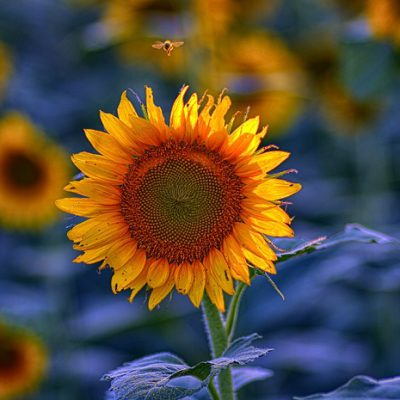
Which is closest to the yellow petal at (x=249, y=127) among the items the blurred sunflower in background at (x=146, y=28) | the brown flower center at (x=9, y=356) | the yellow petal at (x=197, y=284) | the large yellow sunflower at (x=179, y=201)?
the large yellow sunflower at (x=179, y=201)

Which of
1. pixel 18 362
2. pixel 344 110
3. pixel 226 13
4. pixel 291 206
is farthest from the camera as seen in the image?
pixel 226 13

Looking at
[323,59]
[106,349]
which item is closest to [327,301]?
[106,349]

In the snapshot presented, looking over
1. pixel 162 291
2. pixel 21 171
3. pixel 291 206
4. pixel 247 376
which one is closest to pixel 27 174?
pixel 21 171

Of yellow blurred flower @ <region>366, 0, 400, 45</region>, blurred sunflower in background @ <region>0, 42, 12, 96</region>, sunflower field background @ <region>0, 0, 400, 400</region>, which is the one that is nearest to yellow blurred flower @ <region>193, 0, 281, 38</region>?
sunflower field background @ <region>0, 0, 400, 400</region>

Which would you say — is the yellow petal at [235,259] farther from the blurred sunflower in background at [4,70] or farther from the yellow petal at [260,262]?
the blurred sunflower in background at [4,70]

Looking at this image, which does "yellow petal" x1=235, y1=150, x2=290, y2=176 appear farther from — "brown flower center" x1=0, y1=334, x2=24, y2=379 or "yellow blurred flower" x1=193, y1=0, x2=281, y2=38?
"yellow blurred flower" x1=193, y1=0, x2=281, y2=38

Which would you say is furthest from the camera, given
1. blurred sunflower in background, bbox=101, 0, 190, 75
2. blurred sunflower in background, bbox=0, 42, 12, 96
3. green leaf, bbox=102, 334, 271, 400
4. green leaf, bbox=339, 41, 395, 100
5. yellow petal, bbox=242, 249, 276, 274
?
blurred sunflower in background, bbox=0, 42, 12, 96

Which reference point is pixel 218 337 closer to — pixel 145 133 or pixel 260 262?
pixel 260 262
